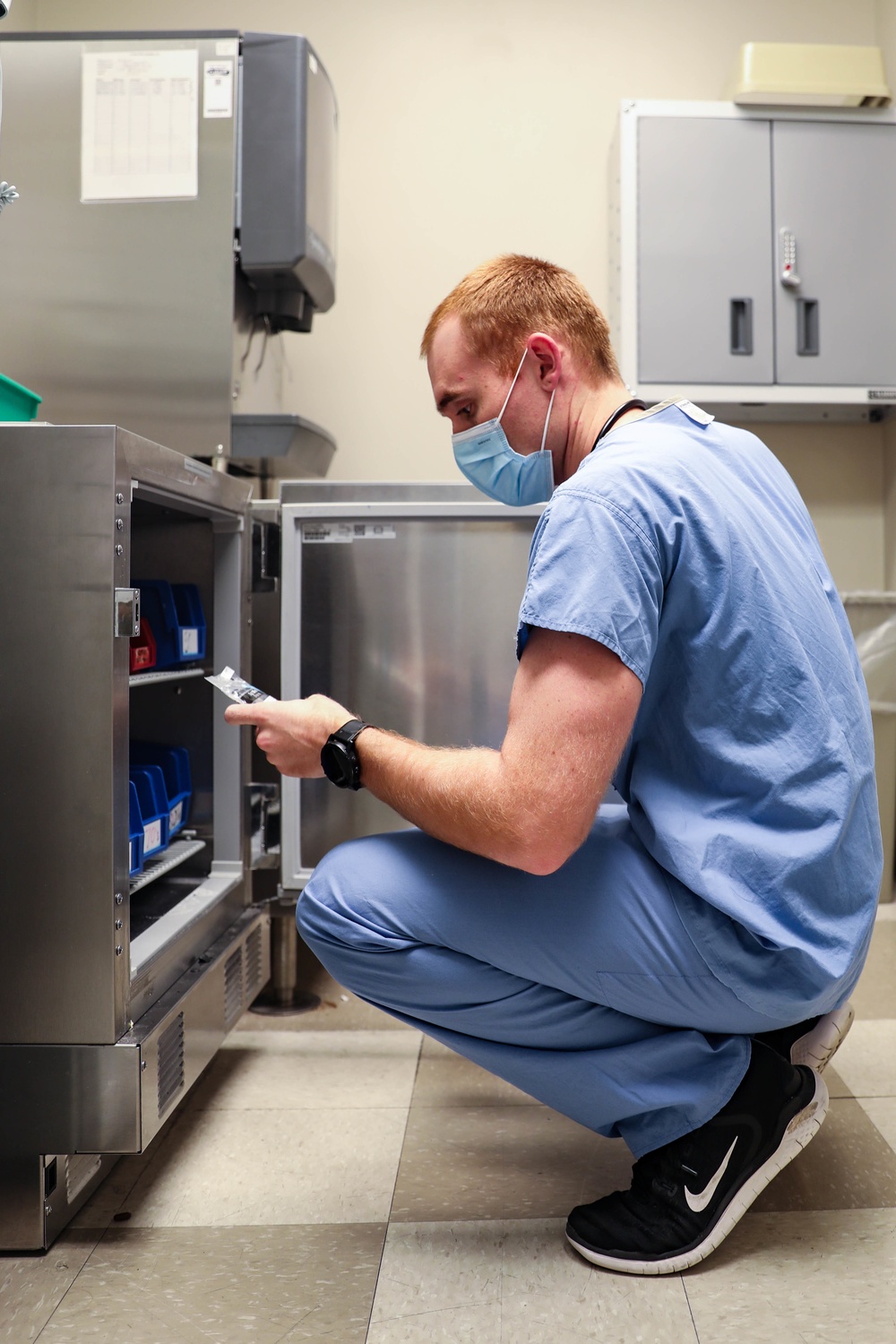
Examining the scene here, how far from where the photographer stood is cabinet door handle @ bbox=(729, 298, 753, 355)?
2480 millimetres

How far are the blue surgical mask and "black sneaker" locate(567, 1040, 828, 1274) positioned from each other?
24.0 inches

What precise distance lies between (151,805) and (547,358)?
76 centimetres

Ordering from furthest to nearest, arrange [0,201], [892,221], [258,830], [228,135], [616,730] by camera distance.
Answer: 1. [892,221]
2. [228,135]
3. [258,830]
4. [0,201]
5. [616,730]

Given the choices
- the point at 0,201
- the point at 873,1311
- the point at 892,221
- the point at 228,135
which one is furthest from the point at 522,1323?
the point at 892,221

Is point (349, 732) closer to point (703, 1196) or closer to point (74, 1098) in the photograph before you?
point (74, 1098)

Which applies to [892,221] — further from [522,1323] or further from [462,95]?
[522,1323]


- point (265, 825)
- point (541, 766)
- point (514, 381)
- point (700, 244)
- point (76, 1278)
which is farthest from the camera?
point (700, 244)

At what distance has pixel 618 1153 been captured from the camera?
1.20 meters

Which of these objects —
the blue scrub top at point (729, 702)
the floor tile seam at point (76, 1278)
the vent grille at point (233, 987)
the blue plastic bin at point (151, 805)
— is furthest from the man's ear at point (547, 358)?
the floor tile seam at point (76, 1278)

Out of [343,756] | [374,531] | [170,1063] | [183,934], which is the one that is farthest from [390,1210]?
[374,531]

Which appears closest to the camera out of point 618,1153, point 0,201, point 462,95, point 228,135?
point 0,201

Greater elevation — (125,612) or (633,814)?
(125,612)

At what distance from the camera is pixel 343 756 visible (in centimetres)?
100

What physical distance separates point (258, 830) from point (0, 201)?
902 mm
